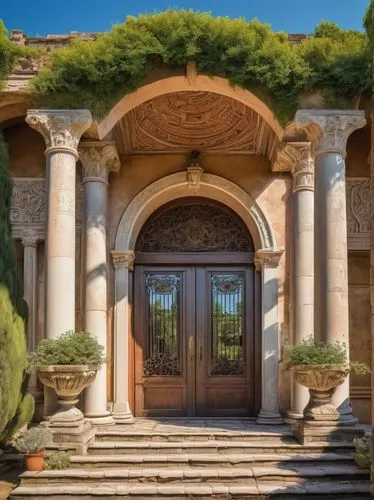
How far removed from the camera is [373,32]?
3594 mm

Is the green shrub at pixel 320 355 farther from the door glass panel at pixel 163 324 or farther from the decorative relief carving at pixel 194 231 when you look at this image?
the decorative relief carving at pixel 194 231

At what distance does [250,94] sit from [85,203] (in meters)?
2.94

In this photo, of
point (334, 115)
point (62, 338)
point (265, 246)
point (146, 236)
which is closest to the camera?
point (62, 338)

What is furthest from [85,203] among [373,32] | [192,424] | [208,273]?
[373,32]

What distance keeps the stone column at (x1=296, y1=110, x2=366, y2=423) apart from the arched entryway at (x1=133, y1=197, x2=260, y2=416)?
2.68 m

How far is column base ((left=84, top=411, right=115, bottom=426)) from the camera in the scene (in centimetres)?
888

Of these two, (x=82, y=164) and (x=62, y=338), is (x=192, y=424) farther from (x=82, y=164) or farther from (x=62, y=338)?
(x=82, y=164)

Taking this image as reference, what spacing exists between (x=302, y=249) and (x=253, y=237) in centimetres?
114

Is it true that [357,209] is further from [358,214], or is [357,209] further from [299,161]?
[299,161]

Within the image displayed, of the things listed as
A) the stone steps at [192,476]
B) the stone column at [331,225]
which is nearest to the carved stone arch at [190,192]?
the stone column at [331,225]

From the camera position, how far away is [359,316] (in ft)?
33.9

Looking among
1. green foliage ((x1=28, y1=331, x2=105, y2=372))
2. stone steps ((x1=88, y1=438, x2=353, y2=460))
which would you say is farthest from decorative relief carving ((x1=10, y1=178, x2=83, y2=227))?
stone steps ((x1=88, y1=438, x2=353, y2=460))

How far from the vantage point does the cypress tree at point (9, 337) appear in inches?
280

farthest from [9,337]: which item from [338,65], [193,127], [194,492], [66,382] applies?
[338,65]
